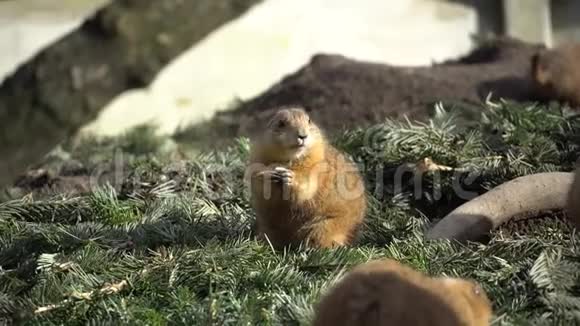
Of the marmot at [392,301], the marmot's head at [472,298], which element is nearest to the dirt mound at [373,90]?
the marmot's head at [472,298]

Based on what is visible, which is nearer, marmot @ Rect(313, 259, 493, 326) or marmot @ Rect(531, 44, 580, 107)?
marmot @ Rect(313, 259, 493, 326)

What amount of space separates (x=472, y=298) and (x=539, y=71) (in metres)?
6.21

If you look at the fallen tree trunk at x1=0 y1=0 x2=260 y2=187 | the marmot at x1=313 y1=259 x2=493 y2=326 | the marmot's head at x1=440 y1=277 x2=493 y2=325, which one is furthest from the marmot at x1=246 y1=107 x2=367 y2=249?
the fallen tree trunk at x1=0 y1=0 x2=260 y2=187

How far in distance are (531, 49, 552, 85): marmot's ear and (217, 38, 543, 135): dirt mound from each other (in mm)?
149

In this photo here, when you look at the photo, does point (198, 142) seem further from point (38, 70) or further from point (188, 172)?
point (38, 70)

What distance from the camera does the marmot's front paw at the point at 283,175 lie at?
5.50 metres

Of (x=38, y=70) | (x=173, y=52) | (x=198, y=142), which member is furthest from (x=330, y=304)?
(x=198, y=142)

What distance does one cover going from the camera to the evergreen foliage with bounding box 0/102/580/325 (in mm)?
4531

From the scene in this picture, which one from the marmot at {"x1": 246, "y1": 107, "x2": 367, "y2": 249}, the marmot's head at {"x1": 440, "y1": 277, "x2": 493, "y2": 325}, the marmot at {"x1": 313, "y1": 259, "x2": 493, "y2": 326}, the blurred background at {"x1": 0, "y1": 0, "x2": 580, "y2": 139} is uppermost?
the marmot at {"x1": 313, "y1": 259, "x2": 493, "y2": 326}

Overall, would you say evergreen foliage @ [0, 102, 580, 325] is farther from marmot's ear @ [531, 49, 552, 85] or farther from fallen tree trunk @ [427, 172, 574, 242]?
marmot's ear @ [531, 49, 552, 85]

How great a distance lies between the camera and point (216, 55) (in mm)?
11555

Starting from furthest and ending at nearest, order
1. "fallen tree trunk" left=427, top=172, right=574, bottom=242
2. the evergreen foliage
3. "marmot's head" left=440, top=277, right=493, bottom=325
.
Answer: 1. "fallen tree trunk" left=427, top=172, right=574, bottom=242
2. the evergreen foliage
3. "marmot's head" left=440, top=277, right=493, bottom=325

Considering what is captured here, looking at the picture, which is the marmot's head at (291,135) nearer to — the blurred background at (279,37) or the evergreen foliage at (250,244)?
the evergreen foliage at (250,244)

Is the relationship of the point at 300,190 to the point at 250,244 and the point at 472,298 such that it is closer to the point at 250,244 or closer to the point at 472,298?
the point at 250,244
